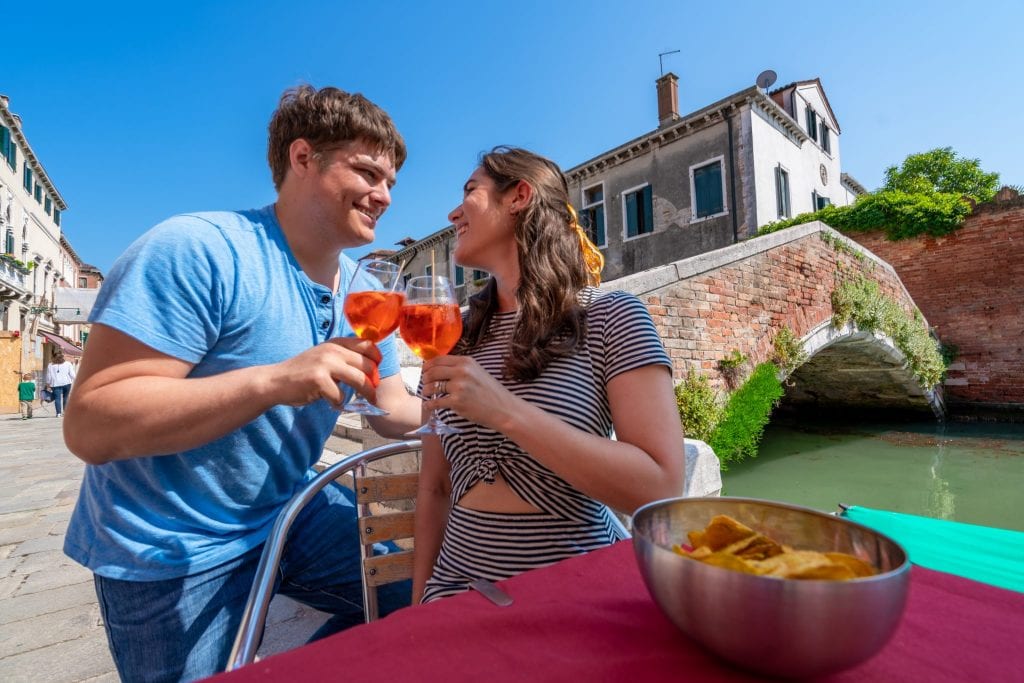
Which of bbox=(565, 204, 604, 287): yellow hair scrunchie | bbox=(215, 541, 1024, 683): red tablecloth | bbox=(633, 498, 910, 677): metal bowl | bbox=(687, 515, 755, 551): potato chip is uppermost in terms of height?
bbox=(565, 204, 604, 287): yellow hair scrunchie

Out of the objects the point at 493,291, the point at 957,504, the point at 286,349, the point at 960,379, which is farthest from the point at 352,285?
the point at 960,379

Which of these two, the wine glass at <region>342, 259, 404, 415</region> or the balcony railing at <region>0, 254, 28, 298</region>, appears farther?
the balcony railing at <region>0, 254, 28, 298</region>

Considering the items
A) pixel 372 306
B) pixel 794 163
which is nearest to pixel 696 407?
pixel 372 306

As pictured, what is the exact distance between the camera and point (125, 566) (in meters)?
1.30

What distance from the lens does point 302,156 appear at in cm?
169

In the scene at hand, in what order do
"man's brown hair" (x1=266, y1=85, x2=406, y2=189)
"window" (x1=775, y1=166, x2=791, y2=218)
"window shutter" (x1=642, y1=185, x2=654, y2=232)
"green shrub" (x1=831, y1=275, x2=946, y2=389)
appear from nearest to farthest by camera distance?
"man's brown hair" (x1=266, y1=85, x2=406, y2=189), "green shrub" (x1=831, y1=275, x2=946, y2=389), "window" (x1=775, y1=166, x2=791, y2=218), "window shutter" (x1=642, y1=185, x2=654, y2=232)

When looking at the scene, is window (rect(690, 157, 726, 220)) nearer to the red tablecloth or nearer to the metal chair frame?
the metal chair frame

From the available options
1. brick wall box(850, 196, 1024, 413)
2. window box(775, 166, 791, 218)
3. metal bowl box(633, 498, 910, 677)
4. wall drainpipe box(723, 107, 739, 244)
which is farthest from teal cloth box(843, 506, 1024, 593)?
window box(775, 166, 791, 218)

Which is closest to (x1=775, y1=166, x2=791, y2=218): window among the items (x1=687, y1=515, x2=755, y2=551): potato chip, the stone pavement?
the stone pavement

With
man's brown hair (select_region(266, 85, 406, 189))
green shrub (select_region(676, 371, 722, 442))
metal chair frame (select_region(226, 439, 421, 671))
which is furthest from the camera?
green shrub (select_region(676, 371, 722, 442))

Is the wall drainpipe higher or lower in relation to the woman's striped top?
higher

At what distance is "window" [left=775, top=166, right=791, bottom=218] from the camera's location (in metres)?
15.1

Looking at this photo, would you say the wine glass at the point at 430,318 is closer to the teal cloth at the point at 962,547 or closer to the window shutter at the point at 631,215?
the teal cloth at the point at 962,547

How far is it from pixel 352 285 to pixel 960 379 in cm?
1543
